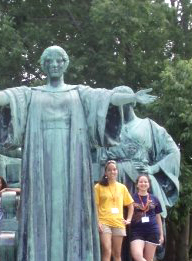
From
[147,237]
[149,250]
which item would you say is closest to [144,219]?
[147,237]

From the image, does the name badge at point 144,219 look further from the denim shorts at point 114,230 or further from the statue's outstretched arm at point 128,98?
the statue's outstretched arm at point 128,98

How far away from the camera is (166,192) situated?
1320 centimetres

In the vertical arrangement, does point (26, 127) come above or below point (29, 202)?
above

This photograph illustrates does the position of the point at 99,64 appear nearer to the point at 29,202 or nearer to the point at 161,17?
the point at 161,17

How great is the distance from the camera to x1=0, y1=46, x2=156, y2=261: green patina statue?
7609 millimetres

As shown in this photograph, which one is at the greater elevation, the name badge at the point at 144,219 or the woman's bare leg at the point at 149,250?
the name badge at the point at 144,219

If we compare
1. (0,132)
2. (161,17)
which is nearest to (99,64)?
(161,17)

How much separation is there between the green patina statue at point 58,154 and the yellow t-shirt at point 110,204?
2.33 m

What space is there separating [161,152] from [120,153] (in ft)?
3.47

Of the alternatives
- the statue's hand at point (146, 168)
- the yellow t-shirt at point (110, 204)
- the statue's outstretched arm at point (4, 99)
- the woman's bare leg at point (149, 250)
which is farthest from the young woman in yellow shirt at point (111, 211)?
the statue's outstretched arm at point (4, 99)

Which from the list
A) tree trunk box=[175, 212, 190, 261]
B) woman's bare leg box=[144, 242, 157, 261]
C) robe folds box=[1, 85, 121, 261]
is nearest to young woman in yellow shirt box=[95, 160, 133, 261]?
woman's bare leg box=[144, 242, 157, 261]

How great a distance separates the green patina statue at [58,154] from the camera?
7.61m

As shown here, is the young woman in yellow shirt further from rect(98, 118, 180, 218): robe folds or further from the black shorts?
rect(98, 118, 180, 218): robe folds

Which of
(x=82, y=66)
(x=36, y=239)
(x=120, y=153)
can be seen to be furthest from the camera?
(x=82, y=66)
